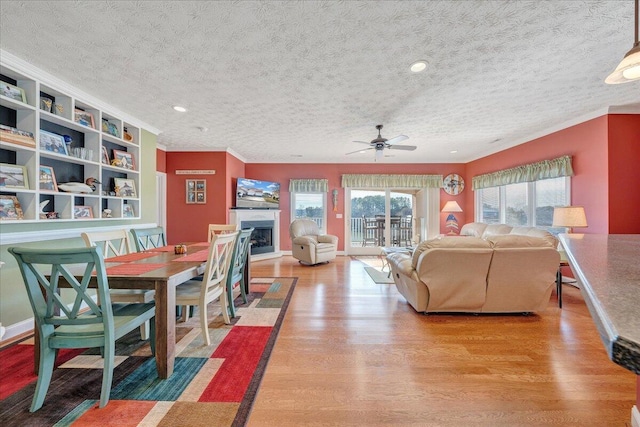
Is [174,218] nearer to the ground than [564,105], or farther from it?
nearer to the ground

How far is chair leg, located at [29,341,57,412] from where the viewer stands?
1535 millimetres

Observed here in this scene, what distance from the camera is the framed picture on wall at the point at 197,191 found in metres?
5.62

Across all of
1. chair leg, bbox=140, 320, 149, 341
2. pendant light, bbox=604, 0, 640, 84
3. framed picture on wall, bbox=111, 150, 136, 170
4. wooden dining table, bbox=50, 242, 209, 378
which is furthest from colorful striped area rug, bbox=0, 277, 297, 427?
pendant light, bbox=604, 0, 640, 84

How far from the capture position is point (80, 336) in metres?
1.54

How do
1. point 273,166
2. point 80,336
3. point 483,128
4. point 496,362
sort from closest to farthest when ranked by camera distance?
point 80,336 < point 496,362 < point 483,128 < point 273,166

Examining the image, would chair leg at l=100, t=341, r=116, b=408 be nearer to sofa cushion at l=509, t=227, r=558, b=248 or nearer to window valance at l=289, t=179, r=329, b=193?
sofa cushion at l=509, t=227, r=558, b=248

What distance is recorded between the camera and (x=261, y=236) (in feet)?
20.9

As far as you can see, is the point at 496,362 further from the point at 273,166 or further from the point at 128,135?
the point at 273,166

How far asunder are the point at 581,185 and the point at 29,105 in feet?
22.4

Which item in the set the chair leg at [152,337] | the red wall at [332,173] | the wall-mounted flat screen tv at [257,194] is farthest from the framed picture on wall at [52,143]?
the red wall at [332,173]

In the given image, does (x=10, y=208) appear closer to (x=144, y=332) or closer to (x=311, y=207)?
(x=144, y=332)

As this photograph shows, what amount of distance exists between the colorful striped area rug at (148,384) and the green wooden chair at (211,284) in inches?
10.8

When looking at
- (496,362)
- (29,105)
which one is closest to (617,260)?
(496,362)

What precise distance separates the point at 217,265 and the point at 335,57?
212cm
